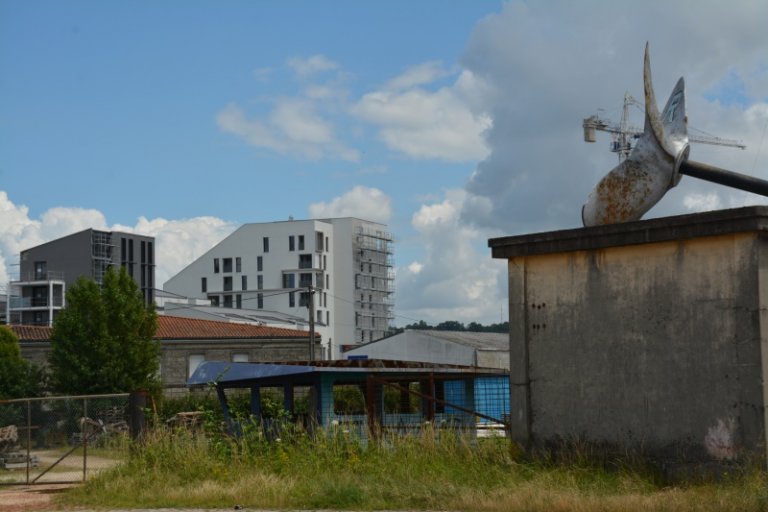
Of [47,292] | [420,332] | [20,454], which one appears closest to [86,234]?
[47,292]

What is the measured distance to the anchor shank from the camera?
1403 cm

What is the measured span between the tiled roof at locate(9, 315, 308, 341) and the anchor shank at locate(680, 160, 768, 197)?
4722cm

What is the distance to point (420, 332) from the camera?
64.6 m

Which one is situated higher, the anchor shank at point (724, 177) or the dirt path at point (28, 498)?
the anchor shank at point (724, 177)

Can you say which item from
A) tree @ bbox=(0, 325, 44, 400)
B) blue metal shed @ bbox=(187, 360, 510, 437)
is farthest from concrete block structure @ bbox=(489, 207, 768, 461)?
tree @ bbox=(0, 325, 44, 400)

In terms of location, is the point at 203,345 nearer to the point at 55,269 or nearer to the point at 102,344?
the point at 102,344

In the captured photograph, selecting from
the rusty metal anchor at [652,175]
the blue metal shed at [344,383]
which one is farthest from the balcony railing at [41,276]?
the rusty metal anchor at [652,175]

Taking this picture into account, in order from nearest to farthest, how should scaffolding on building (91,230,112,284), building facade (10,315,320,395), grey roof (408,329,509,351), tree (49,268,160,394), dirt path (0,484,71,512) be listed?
dirt path (0,484,71,512) → tree (49,268,160,394) → building facade (10,315,320,395) → grey roof (408,329,509,351) → scaffolding on building (91,230,112,284)

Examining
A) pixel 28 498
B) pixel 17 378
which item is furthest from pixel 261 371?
pixel 17 378

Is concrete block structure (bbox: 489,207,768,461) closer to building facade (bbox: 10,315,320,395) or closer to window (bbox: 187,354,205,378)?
building facade (bbox: 10,315,320,395)

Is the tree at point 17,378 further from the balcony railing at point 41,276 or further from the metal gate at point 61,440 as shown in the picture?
the balcony railing at point 41,276

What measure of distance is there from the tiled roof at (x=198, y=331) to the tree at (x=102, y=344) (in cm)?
1296

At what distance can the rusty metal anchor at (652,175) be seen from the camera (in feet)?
45.3

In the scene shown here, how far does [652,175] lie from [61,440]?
2741cm
